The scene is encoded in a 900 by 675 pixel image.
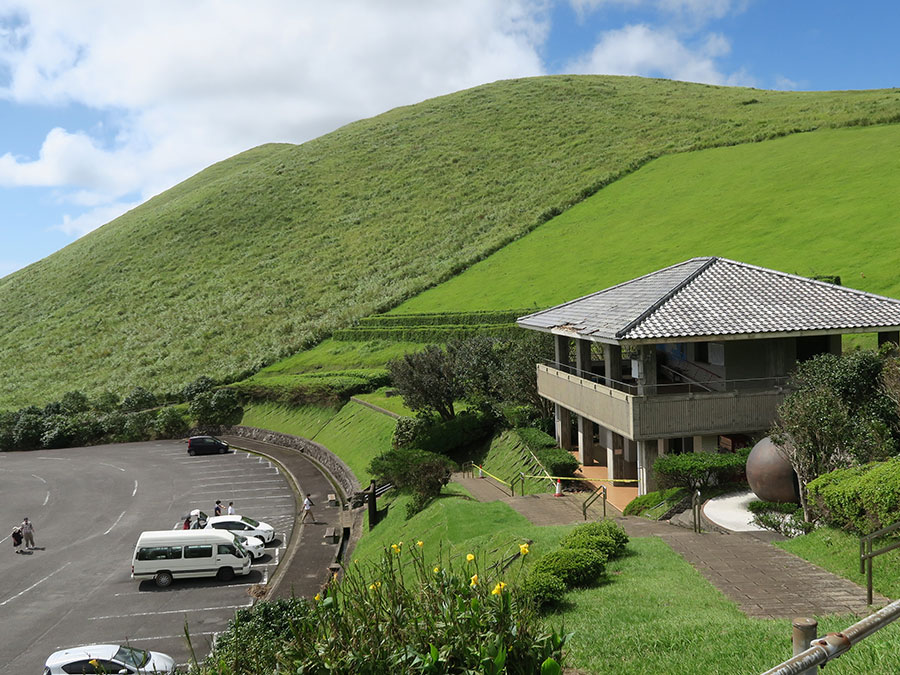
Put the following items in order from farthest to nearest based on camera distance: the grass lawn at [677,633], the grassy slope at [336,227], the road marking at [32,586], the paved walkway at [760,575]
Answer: the grassy slope at [336,227] → the road marking at [32,586] → the paved walkway at [760,575] → the grass lawn at [677,633]

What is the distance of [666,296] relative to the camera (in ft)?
78.0

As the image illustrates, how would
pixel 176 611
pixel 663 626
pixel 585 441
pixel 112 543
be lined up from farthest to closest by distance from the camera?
pixel 112 543 < pixel 585 441 < pixel 176 611 < pixel 663 626

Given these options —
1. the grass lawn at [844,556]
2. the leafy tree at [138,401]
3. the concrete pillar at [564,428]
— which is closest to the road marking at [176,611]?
the concrete pillar at [564,428]

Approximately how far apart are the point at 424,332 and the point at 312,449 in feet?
53.7

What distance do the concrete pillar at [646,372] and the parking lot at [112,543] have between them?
14.8m

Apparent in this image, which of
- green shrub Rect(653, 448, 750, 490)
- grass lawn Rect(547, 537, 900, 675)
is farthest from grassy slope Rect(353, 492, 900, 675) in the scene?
green shrub Rect(653, 448, 750, 490)

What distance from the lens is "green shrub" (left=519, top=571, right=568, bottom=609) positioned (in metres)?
11.2

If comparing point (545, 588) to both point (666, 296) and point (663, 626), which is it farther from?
point (666, 296)

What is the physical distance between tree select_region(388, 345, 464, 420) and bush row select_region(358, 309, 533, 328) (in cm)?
1674

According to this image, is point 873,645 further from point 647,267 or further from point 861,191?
point 861,191

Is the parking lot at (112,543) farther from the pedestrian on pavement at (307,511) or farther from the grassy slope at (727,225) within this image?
the grassy slope at (727,225)

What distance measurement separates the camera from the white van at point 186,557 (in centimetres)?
2566

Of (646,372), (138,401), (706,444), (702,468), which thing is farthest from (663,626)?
(138,401)

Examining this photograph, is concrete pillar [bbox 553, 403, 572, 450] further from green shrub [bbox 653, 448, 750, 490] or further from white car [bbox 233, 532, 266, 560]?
white car [bbox 233, 532, 266, 560]
